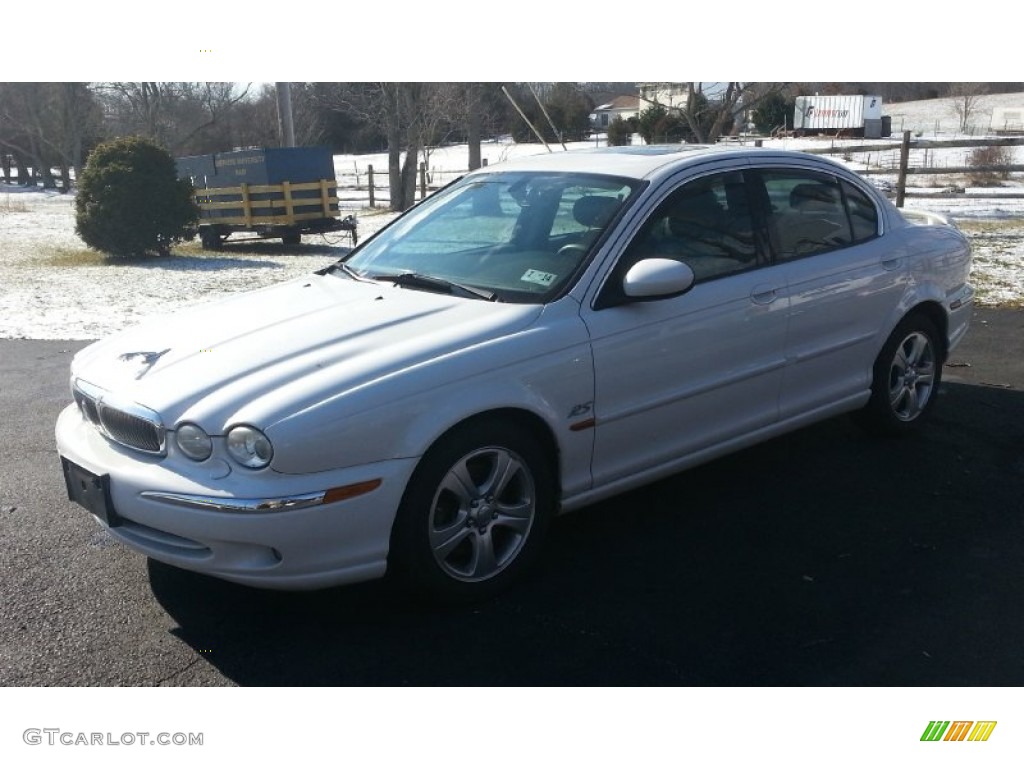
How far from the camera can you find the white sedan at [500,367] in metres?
3.33

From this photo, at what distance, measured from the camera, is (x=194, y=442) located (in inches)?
132

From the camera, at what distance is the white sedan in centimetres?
333

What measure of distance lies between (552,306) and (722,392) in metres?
1.02

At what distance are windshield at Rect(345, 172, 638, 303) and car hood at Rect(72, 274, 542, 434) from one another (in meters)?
0.19

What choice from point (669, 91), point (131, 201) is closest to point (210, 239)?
point (131, 201)

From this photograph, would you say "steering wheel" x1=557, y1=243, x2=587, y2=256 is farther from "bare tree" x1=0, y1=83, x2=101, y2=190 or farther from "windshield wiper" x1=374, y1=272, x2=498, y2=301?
"bare tree" x1=0, y1=83, x2=101, y2=190

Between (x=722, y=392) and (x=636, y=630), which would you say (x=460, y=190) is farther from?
(x=636, y=630)

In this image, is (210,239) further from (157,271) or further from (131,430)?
(131,430)

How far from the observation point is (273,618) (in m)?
3.67

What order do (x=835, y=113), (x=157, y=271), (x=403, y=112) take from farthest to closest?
(x=835, y=113), (x=403, y=112), (x=157, y=271)

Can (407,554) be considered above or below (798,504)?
above

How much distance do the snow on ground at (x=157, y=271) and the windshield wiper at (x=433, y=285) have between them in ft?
11.0

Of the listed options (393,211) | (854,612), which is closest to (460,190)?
(854,612)
